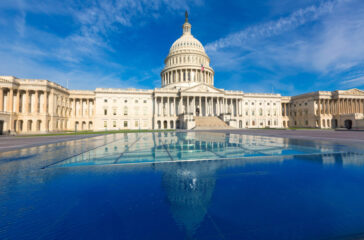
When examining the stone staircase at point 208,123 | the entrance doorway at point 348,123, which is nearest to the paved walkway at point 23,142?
the stone staircase at point 208,123

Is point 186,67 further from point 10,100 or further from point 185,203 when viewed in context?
point 185,203

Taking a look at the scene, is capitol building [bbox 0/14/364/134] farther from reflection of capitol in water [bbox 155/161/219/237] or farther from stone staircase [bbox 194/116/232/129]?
reflection of capitol in water [bbox 155/161/219/237]

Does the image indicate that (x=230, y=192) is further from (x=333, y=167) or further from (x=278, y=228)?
(x=333, y=167)

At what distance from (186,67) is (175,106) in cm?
2060

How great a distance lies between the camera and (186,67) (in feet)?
251

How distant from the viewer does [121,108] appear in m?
66.1

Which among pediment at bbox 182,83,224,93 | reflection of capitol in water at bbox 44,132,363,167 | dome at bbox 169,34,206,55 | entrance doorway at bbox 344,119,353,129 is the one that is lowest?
reflection of capitol in water at bbox 44,132,363,167

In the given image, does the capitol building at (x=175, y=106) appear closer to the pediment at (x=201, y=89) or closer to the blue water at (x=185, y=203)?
the pediment at (x=201, y=89)

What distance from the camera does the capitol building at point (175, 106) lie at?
49.5 metres

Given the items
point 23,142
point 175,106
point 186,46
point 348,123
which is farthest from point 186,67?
point 348,123

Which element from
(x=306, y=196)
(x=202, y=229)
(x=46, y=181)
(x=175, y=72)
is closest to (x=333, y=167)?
(x=306, y=196)

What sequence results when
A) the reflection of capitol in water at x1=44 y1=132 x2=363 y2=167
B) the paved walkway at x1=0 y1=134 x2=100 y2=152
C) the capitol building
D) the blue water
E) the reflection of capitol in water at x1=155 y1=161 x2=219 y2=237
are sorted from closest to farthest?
1. the blue water
2. the reflection of capitol in water at x1=155 y1=161 x2=219 y2=237
3. the reflection of capitol in water at x1=44 y1=132 x2=363 y2=167
4. the paved walkway at x1=0 y1=134 x2=100 y2=152
5. the capitol building

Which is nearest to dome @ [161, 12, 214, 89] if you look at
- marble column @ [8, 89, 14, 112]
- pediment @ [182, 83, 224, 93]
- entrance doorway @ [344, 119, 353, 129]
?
pediment @ [182, 83, 224, 93]

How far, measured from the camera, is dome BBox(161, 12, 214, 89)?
253ft
